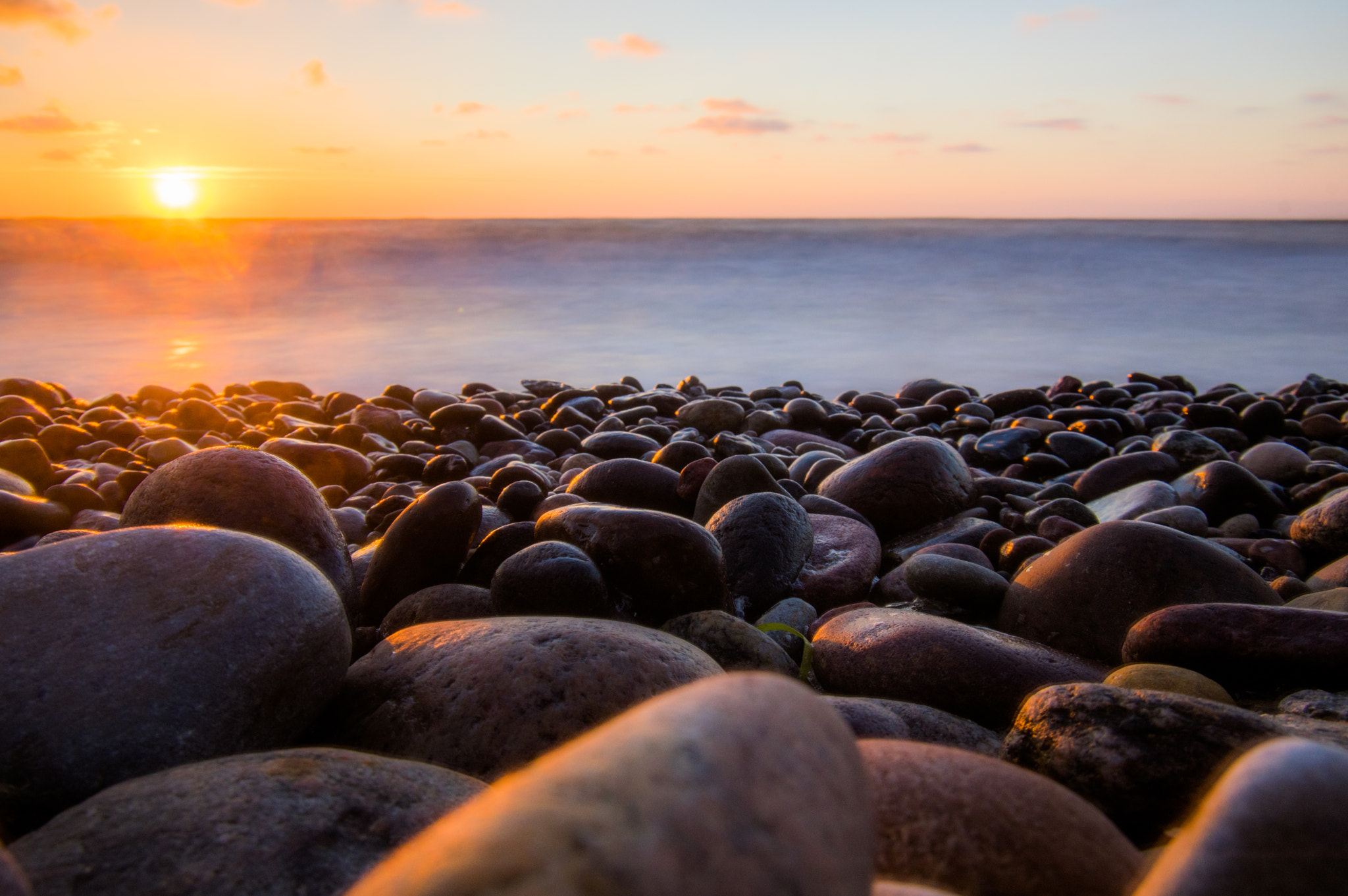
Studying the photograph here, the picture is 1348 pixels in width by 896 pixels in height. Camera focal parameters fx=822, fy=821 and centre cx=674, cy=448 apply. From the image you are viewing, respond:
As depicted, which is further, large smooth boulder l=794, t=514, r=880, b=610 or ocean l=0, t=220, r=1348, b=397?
ocean l=0, t=220, r=1348, b=397

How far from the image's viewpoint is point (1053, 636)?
99.0 inches

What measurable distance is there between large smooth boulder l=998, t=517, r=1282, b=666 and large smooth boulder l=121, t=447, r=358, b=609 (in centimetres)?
217

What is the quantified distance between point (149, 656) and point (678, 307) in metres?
16.5

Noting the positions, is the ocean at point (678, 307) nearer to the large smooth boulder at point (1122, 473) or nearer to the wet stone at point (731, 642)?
the large smooth boulder at point (1122, 473)

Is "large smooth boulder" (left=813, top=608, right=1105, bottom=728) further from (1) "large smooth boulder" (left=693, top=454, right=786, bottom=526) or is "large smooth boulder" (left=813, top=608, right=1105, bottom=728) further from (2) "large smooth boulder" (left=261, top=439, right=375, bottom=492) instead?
(2) "large smooth boulder" (left=261, top=439, right=375, bottom=492)

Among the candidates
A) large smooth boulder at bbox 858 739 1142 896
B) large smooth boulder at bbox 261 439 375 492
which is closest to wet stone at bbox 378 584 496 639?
large smooth boulder at bbox 858 739 1142 896

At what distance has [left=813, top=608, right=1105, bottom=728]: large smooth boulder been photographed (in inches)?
82.1

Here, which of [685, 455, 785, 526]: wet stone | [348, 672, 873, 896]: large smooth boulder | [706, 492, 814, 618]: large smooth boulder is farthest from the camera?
[685, 455, 785, 526]: wet stone

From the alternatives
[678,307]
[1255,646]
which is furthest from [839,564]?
[678,307]

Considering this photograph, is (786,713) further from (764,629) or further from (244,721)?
(764,629)

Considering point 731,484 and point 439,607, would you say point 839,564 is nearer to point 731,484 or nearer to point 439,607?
point 731,484

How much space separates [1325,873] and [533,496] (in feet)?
9.21

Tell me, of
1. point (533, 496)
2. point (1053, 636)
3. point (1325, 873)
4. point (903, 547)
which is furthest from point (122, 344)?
point (1325, 873)

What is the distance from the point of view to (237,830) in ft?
3.72
